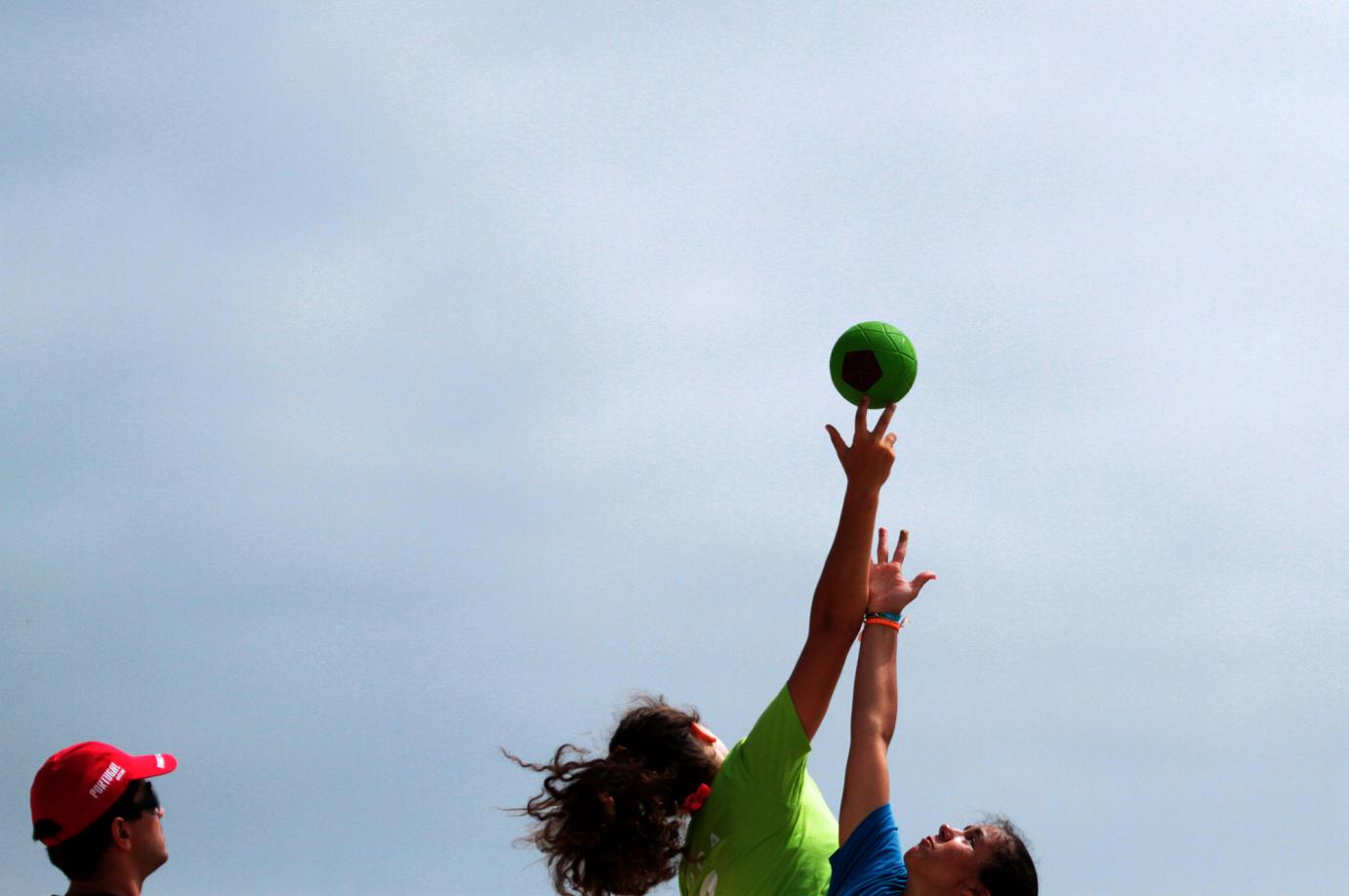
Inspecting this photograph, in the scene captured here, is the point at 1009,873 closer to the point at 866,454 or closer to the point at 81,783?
the point at 866,454

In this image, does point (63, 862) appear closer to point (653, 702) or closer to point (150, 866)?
point (150, 866)

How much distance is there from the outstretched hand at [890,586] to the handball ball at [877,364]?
91cm

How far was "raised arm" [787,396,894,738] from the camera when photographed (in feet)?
23.0

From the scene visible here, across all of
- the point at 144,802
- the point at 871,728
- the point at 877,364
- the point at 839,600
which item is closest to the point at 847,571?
the point at 839,600

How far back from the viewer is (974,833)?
22.0 feet

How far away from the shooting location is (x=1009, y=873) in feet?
21.5

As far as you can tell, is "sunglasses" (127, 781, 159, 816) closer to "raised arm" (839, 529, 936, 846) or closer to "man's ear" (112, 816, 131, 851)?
"man's ear" (112, 816, 131, 851)

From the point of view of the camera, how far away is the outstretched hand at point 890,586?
24.2 feet

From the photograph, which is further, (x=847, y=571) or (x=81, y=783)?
(x=847, y=571)

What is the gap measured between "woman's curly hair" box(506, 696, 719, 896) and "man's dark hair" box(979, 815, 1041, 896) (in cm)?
134

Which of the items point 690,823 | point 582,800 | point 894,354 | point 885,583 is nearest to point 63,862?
point 582,800

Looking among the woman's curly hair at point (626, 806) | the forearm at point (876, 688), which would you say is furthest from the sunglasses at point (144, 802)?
the forearm at point (876, 688)

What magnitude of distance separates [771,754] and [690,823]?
1.94 feet

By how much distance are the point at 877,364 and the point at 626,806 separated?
2582 mm
